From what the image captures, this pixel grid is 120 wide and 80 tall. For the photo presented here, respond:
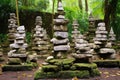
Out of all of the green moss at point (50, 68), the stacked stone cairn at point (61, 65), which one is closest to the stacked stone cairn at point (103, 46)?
the stacked stone cairn at point (61, 65)

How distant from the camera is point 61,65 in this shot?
41.4ft

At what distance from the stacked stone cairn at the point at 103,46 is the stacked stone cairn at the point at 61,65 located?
12.5ft

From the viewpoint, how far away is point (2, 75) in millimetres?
14172

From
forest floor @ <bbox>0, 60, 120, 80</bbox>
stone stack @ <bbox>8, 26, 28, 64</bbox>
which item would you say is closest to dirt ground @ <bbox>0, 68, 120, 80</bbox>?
forest floor @ <bbox>0, 60, 120, 80</bbox>

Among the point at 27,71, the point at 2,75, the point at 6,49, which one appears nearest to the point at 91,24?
the point at 6,49

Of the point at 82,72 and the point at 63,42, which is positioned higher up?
the point at 63,42

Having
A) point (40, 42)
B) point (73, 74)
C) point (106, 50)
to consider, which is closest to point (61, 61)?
point (73, 74)

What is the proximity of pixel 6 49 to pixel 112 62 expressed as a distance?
1100 cm

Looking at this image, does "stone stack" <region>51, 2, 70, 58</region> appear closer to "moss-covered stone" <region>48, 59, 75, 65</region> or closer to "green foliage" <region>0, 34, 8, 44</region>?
"moss-covered stone" <region>48, 59, 75, 65</region>

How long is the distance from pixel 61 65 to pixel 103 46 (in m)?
5.16

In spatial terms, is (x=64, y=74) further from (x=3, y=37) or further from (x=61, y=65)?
(x=3, y=37)

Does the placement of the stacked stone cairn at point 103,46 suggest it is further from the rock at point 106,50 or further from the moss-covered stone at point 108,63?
the moss-covered stone at point 108,63

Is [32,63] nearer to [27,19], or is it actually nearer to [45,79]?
[45,79]

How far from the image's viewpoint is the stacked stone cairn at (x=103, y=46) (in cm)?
1684
